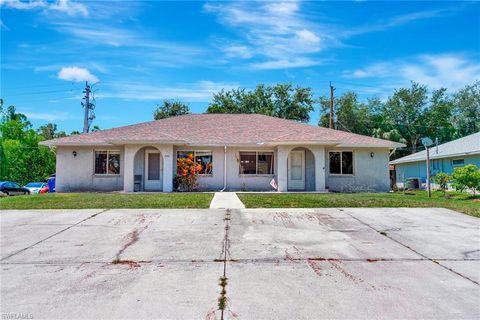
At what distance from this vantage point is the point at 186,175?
56.2 ft

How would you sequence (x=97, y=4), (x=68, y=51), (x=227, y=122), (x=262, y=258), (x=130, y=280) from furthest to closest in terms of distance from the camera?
1. (x=227, y=122)
2. (x=68, y=51)
3. (x=97, y=4)
4. (x=262, y=258)
5. (x=130, y=280)

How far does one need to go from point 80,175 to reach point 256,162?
9.88m

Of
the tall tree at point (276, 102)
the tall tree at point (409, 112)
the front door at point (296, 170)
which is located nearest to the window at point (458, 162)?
the front door at point (296, 170)

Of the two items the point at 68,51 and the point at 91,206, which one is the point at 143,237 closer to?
the point at 91,206

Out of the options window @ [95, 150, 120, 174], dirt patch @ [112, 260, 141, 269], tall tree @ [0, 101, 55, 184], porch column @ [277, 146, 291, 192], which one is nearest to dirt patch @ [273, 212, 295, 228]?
dirt patch @ [112, 260, 141, 269]

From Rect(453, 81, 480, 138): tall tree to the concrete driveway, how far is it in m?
41.2

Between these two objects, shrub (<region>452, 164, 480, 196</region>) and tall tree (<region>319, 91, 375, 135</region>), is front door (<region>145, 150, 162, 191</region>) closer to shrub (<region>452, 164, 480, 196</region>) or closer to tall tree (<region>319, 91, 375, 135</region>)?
shrub (<region>452, 164, 480, 196</region>)

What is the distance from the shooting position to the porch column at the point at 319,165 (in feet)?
55.1

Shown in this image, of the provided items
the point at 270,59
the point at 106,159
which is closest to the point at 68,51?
the point at 106,159

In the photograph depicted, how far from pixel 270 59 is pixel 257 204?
45.3 feet

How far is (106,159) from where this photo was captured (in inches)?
699

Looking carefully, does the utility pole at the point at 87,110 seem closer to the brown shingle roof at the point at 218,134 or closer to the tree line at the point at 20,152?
the tree line at the point at 20,152

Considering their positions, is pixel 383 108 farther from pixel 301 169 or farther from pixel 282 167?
pixel 282 167

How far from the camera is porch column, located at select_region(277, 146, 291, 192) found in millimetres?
16703
